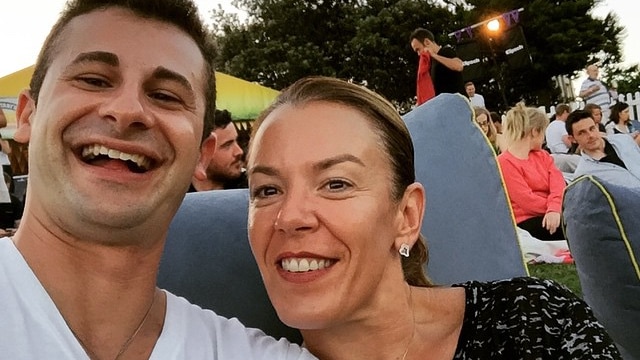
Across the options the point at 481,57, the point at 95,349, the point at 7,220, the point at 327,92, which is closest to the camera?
the point at 95,349

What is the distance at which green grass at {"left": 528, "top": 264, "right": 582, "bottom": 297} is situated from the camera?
4172 millimetres

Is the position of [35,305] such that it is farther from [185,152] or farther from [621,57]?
[621,57]

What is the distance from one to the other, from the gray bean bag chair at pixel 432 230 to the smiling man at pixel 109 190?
231mm

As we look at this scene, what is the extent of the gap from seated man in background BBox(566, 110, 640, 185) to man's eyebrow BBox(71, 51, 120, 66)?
4.16 metres

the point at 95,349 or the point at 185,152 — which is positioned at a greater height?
the point at 185,152

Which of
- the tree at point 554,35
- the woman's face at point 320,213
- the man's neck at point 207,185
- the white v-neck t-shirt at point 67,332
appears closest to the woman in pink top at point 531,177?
the man's neck at point 207,185

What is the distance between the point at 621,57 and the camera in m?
26.7

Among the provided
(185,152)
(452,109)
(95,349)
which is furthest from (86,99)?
(452,109)

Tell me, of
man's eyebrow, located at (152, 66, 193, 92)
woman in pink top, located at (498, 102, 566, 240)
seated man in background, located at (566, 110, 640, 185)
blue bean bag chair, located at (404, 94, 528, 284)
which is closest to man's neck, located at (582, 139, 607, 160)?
seated man in background, located at (566, 110, 640, 185)

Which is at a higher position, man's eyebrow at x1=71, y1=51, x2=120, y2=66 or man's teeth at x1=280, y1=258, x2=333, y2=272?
man's eyebrow at x1=71, y1=51, x2=120, y2=66

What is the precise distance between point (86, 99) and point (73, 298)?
0.44m

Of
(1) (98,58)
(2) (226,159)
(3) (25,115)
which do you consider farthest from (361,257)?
(2) (226,159)

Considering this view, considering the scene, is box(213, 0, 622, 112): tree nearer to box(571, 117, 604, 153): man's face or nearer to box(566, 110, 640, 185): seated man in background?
box(566, 110, 640, 185): seated man in background

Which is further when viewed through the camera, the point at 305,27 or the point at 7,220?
the point at 305,27
